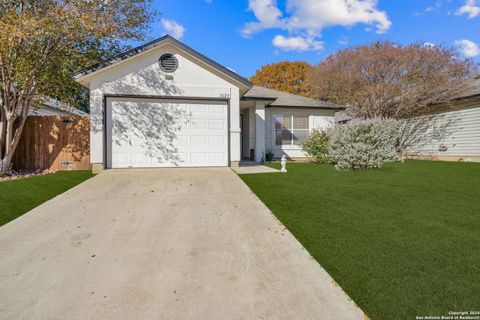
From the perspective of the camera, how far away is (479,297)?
2.42 meters

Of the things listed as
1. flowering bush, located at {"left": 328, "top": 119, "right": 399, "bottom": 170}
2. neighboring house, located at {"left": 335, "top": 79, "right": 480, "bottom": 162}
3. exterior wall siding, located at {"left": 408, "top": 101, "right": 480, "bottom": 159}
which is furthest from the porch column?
exterior wall siding, located at {"left": 408, "top": 101, "right": 480, "bottom": 159}

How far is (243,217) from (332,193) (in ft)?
8.90

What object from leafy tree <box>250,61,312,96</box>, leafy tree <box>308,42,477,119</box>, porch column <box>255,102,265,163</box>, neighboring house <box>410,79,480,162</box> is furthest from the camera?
leafy tree <box>250,61,312,96</box>

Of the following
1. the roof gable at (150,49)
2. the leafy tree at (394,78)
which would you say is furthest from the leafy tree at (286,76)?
the roof gable at (150,49)

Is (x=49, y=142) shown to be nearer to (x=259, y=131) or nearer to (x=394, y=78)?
(x=259, y=131)

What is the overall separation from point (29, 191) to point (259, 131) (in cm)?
944

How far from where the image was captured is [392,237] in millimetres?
3797

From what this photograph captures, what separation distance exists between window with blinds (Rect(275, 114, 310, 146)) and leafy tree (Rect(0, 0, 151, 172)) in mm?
8306

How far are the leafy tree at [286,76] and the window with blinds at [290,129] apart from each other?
2301cm

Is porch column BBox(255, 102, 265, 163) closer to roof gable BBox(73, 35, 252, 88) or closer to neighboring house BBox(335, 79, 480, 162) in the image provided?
roof gable BBox(73, 35, 252, 88)

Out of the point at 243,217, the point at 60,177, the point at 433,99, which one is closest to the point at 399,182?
the point at 243,217

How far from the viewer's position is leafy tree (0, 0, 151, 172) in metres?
8.01

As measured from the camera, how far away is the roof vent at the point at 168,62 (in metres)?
9.84

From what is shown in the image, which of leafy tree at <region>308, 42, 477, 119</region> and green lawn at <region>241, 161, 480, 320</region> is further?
leafy tree at <region>308, 42, 477, 119</region>
